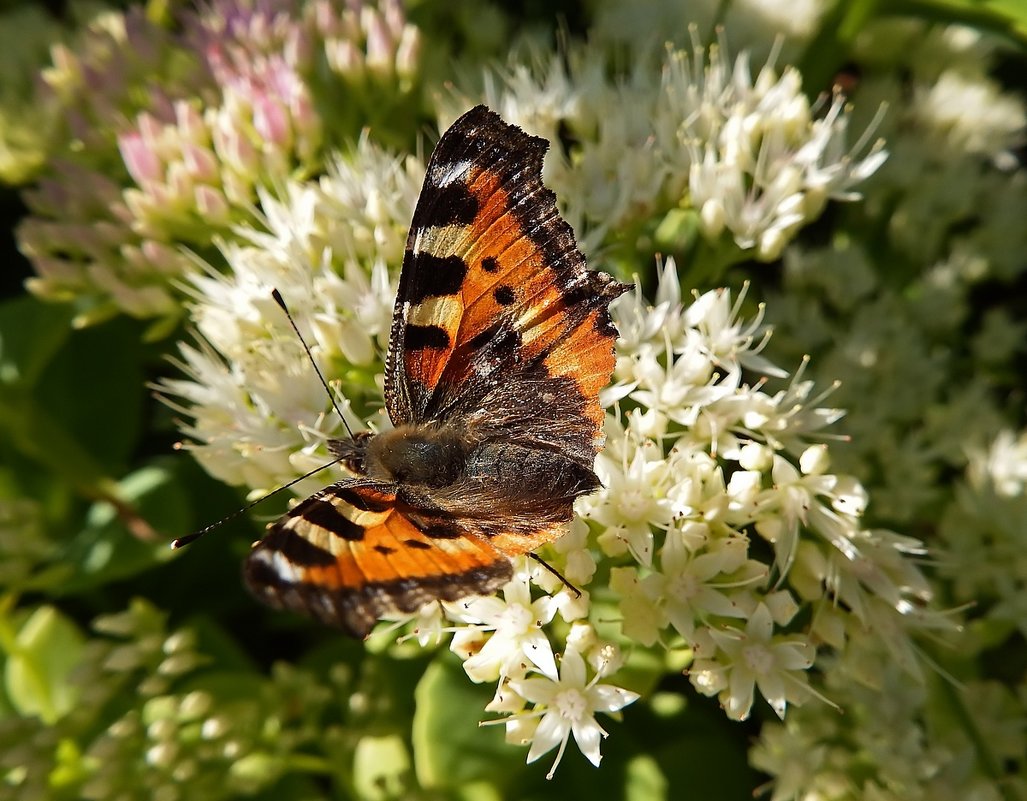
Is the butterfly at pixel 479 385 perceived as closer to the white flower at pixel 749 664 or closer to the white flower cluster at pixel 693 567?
the white flower cluster at pixel 693 567

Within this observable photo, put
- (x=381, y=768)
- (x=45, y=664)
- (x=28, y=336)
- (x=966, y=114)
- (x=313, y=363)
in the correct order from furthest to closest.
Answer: (x=966, y=114), (x=28, y=336), (x=45, y=664), (x=381, y=768), (x=313, y=363)

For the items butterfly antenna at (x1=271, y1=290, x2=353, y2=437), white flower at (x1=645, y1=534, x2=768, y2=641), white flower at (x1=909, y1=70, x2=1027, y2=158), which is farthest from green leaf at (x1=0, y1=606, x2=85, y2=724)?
white flower at (x1=909, y1=70, x2=1027, y2=158)

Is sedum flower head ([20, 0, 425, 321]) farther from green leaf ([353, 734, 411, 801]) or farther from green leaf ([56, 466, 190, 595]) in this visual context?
green leaf ([353, 734, 411, 801])

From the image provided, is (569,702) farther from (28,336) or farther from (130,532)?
(28,336)

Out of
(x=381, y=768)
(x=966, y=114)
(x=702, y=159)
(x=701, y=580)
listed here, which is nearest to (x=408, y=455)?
(x=701, y=580)

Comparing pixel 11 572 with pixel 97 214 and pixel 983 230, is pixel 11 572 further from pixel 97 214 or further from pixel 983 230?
pixel 983 230

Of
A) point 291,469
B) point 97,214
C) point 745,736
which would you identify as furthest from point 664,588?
point 97,214

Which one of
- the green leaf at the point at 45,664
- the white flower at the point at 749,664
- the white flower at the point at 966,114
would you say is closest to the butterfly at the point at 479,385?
the white flower at the point at 749,664

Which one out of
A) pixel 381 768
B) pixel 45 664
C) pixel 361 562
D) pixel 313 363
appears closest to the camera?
pixel 361 562
